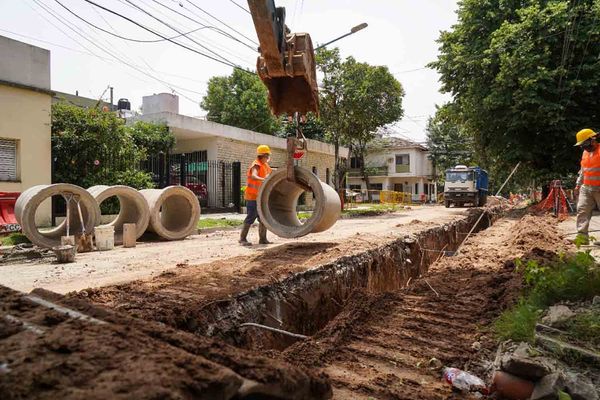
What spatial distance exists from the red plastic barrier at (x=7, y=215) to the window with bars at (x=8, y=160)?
1489mm

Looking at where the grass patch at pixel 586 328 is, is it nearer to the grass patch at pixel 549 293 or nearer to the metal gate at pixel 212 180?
the grass patch at pixel 549 293

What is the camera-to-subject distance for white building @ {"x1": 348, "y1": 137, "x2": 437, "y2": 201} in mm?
49062

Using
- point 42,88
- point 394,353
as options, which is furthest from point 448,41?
point 394,353

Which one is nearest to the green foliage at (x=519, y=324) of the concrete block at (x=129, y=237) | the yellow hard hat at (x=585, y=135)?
the yellow hard hat at (x=585, y=135)

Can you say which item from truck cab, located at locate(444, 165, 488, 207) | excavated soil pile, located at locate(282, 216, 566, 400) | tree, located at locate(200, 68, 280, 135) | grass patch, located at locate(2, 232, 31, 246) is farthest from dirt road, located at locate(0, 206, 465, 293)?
tree, located at locate(200, 68, 280, 135)

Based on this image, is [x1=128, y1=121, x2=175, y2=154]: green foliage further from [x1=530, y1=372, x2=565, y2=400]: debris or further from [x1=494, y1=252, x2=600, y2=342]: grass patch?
[x1=530, y1=372, x2=565, y2=400]: debris

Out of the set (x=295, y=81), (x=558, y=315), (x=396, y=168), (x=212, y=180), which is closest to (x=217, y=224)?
(x=212, y=180)

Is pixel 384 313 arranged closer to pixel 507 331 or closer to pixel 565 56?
pixel 507 331

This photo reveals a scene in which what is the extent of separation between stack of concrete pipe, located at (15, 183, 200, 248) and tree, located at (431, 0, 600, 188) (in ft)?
41.7

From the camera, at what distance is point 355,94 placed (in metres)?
22.2

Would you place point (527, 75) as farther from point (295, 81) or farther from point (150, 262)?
point (150, 262)

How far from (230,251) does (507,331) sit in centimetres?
517

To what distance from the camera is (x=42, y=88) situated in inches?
472

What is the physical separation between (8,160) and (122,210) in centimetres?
354
